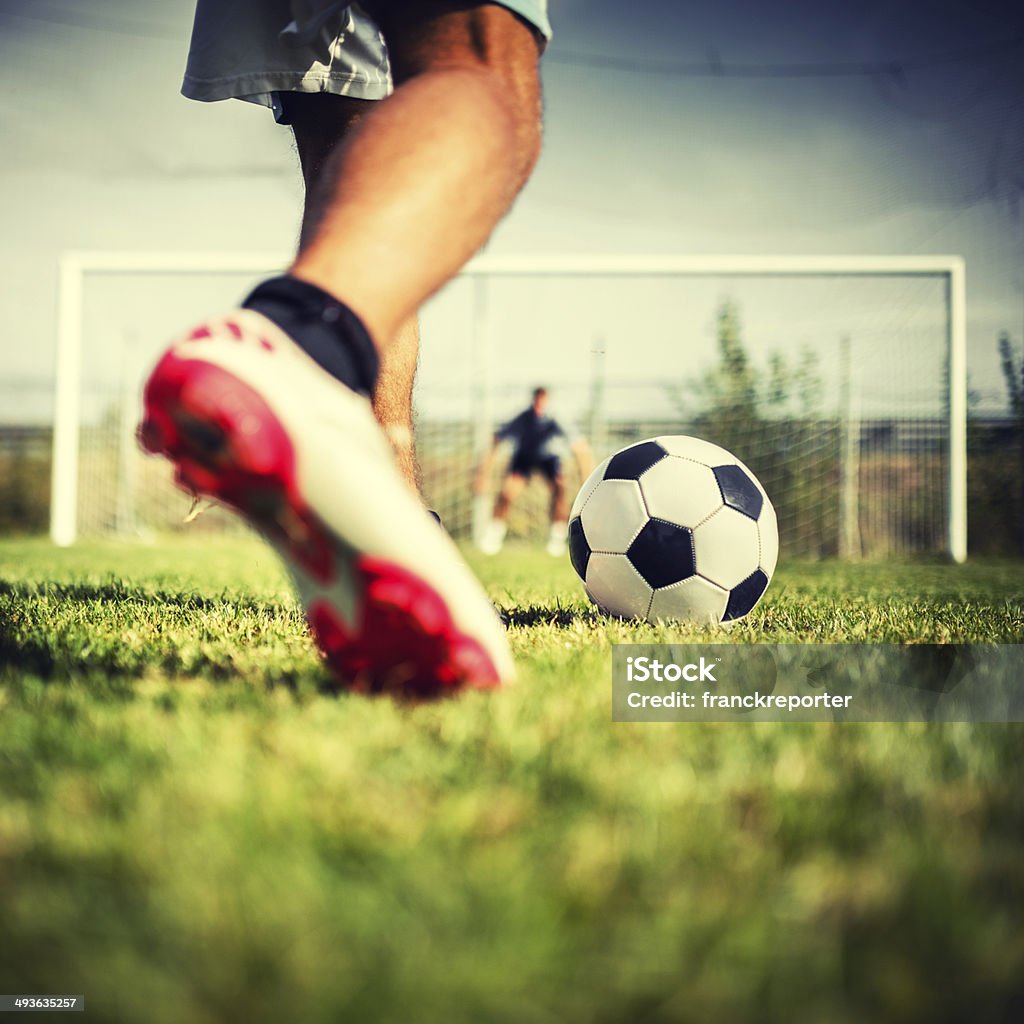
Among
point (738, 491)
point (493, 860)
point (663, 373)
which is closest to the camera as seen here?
point (493, 860)

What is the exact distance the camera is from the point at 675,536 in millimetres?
2197

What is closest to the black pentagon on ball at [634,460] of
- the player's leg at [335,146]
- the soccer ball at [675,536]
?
the soccer ball at [675,536]

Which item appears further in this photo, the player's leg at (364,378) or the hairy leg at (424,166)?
the hairy leg at (424,166)

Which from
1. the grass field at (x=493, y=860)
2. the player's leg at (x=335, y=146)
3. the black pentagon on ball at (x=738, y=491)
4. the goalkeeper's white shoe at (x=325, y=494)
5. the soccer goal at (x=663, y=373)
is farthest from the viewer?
the soccer goal at (x=663, y=373)

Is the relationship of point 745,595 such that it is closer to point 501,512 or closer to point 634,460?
point 634,460

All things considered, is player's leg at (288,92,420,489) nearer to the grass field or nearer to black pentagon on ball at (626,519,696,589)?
black pentagon on ball at (626,519,696,589)

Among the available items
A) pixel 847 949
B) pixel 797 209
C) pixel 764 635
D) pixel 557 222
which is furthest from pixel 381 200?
pixel 557 222

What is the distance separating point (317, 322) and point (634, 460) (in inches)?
55.0

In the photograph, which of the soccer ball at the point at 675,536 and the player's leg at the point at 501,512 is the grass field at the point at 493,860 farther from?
the player's leg at the point at 501,512

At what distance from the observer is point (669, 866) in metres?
0.69

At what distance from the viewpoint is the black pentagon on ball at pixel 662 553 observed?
2154 mm

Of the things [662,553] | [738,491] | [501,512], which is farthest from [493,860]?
[501,512]

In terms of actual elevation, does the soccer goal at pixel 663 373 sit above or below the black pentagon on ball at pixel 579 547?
above

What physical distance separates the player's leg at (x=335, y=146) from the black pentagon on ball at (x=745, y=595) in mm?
818
